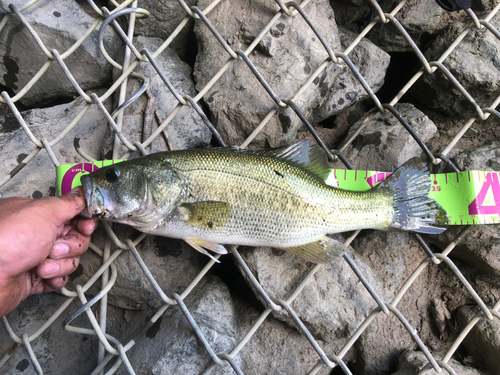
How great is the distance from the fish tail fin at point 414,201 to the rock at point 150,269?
1.34 metres

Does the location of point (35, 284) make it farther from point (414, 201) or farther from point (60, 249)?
point (414, 201)

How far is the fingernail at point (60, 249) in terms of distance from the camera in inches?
86.7

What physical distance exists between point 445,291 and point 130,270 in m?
2.19

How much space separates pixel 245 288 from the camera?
8.84 ft

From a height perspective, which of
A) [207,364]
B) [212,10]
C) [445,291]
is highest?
[212,10]

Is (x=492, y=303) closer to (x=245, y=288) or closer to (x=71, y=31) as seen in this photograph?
(x=245, y=288)

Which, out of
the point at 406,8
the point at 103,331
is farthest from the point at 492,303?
the point at 103,331

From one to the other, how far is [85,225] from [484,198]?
98.2 inches

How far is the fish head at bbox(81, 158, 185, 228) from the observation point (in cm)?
214

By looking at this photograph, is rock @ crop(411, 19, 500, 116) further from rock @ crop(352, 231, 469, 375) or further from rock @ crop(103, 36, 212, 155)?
rock @ crop(103, 36, 212, 155)

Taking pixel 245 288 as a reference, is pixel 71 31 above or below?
above

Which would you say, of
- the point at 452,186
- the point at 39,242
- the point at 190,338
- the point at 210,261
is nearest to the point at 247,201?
the point at 210,261

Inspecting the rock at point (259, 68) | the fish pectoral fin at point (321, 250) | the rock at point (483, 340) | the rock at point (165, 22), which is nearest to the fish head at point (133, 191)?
the rock at point (259, 68)

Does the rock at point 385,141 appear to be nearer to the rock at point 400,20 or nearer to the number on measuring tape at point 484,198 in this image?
the number on measuring tape at point 484,198
